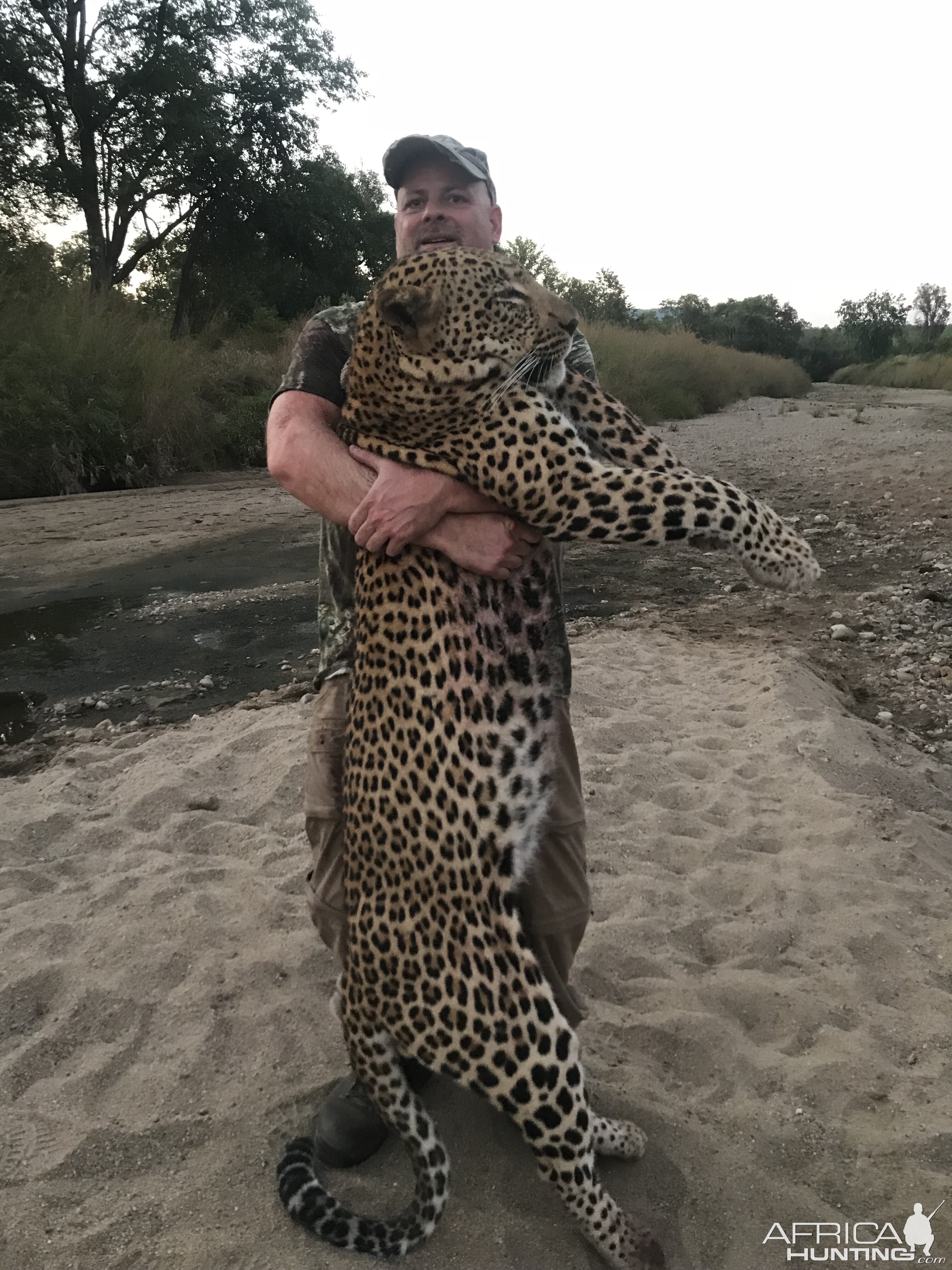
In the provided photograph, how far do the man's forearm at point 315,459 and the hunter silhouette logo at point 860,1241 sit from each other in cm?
217

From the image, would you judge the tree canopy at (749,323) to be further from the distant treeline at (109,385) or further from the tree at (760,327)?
the distant treeline at (109,385)

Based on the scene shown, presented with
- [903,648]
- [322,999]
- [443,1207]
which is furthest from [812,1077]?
[903,648]

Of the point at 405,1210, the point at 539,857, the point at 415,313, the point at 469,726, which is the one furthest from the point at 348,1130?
the point at 415,313

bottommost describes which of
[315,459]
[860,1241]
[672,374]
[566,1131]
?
[860,1241]

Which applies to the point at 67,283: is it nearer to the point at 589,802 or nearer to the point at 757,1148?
the point at 589,802

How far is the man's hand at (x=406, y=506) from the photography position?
2.21 meters

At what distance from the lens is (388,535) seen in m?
2.24

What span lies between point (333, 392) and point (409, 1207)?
225 centimetres

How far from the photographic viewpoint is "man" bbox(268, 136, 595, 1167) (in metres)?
2.25

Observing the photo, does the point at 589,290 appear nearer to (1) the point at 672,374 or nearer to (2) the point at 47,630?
(1) the point at 672,374

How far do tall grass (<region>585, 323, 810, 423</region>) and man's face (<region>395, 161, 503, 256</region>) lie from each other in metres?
14.7

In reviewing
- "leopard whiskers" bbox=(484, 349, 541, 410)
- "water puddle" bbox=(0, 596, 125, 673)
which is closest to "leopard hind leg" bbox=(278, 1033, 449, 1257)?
"leopard whiskers" bbox=(484, 349, 541, 410)

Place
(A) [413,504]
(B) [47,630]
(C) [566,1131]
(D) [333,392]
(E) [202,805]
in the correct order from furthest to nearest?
(B) [47,630]
(E) [202,805]
(D) [333,392]
(A) [413,504]
(C) [566,1131]

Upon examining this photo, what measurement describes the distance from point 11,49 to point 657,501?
75.8ft
